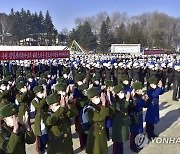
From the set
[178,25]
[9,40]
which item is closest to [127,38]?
[9,40]

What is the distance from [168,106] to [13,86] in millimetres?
6171

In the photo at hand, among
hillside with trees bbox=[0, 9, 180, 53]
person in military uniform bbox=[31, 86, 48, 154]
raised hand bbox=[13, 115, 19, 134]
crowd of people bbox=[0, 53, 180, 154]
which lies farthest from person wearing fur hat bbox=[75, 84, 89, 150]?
hillside with trees bbox=[0, 9, 180, 53]

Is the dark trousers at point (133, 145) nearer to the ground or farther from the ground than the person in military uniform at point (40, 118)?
nearer to the ground

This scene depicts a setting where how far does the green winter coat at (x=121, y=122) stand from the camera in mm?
5535

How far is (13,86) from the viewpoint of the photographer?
841 cm

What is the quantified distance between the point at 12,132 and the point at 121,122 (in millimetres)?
2574

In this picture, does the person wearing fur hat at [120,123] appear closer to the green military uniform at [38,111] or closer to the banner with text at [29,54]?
the green military uniform at [38,111]

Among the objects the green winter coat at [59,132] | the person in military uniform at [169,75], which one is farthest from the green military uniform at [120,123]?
the person in military uniform at [169,75]

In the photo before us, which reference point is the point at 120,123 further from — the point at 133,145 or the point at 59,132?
the point at 59,132

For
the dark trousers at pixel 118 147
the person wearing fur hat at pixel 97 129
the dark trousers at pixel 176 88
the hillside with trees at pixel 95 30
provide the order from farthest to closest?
the hillside with trees at pixel 95 30
the dark trousers at pixel 176 88
the dark trousers at pixel 118 147
the person wearing fur hat at pixel 97 129

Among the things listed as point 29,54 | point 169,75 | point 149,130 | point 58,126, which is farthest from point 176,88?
point 58,126

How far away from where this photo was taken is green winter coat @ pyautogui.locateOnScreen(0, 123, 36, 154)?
140 inches

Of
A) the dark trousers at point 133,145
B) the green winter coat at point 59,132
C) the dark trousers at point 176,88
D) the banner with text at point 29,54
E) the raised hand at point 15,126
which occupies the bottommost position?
the dark trousers at point 133,145

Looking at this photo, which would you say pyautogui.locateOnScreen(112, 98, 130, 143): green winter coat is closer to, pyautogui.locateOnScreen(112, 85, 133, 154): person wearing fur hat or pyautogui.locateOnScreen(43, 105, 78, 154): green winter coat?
pyautogui.locateOnScreen(112, 85, 133, 154): person wearing fur hat
